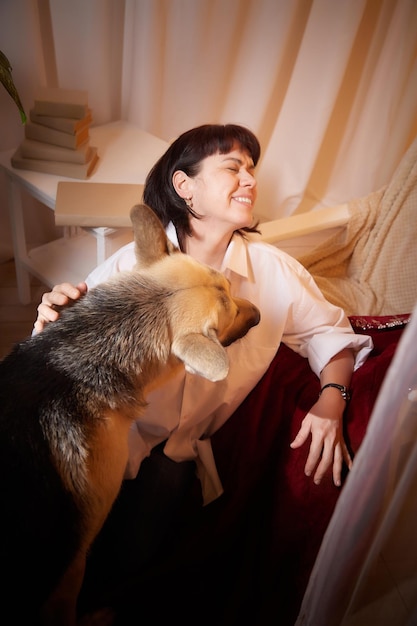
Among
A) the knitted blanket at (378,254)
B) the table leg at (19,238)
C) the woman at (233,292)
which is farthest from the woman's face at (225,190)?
the table leg at (19,238)

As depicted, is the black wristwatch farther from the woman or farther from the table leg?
the table leg

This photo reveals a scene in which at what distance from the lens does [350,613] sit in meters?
1.38

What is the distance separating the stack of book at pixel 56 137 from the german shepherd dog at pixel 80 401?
3.93 ft

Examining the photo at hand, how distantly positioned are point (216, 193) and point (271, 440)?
30.7 inches

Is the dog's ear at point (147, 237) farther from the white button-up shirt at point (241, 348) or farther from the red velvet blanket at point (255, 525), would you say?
the red velvet blanket at point (255, 525)

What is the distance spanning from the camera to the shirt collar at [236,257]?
1.78m

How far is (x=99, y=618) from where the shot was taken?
1680mm

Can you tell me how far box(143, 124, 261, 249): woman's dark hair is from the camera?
5.86 ft

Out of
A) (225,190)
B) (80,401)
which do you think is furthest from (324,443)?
(225,190)

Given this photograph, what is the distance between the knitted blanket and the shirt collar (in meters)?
0.63

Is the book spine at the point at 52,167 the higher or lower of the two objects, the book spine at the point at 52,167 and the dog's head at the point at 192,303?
the lower

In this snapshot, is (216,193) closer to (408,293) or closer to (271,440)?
(271,440)

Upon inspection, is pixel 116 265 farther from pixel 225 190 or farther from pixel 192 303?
pixel 192 303

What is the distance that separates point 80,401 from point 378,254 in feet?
5.24
